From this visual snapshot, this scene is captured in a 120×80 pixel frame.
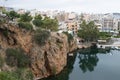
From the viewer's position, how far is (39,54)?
33781 millimetres

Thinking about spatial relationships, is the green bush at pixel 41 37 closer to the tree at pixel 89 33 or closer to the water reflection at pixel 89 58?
the water reflection at pixel 89 58

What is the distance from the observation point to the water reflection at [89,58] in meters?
43.3

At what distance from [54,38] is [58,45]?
1.25 metres

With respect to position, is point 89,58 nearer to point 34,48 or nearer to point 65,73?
point 65,73

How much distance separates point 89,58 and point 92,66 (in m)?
8.32

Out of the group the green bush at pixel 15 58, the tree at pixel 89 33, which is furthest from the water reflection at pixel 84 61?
the green bush at pixel 15 58

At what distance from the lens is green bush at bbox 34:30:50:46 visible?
1359 inches

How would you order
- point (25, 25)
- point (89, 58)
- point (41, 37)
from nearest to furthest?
1. point (25, 25)
2. point (41, 37)
3. point (89, 58)

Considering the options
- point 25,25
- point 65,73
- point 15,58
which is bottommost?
point 65,73

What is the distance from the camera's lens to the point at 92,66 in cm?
4381

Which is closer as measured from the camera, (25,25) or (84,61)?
(25,25)

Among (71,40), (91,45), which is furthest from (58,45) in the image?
(91,45)

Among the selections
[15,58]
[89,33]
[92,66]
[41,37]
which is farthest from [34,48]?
[89,33]

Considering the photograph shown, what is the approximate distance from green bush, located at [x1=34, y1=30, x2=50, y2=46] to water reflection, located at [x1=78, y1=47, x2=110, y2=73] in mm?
8106
